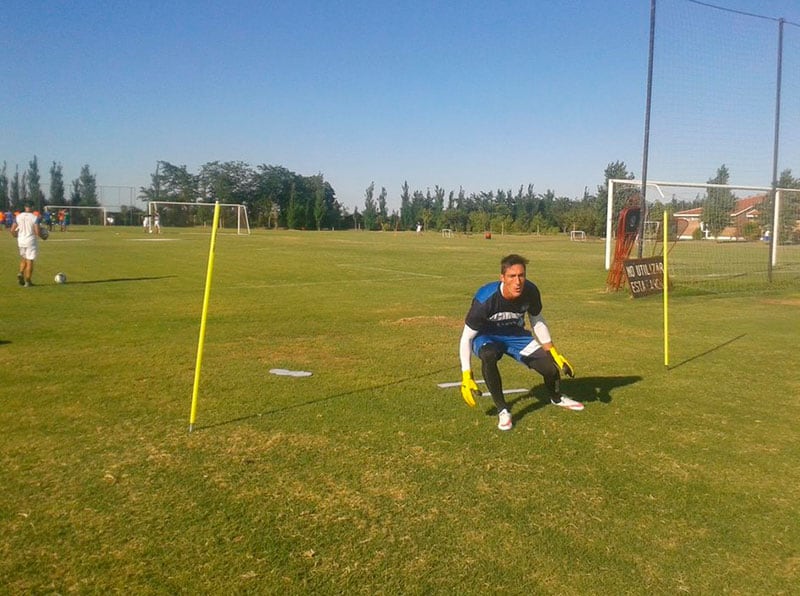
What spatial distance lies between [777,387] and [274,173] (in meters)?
99.7

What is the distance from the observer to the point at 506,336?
22.4ft

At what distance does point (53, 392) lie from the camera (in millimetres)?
7359

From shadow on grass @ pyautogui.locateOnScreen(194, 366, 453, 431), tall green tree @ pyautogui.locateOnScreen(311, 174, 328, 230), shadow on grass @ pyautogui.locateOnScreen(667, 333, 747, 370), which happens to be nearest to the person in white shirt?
shadow on grass @ pyautogui.locateOnScreen(194, 366, 453, 431)

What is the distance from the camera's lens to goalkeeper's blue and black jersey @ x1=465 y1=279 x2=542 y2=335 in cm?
651

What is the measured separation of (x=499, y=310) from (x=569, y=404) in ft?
4.34

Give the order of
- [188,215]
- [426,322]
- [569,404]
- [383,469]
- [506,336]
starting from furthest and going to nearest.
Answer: [188,215]
[426,322]
[569,404]
[506,336]
[383,469]

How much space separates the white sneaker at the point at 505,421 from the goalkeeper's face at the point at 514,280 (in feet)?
3.56

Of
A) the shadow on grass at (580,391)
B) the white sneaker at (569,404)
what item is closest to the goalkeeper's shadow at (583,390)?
the shadow on grass at (580,391)

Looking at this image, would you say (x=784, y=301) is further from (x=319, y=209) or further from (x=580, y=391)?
(x=319, y=209)

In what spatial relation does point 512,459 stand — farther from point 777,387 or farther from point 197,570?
point 777,387

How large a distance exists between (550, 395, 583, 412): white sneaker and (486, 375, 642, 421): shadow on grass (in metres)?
0.12

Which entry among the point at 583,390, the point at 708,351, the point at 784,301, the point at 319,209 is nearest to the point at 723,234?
the point at 784,301

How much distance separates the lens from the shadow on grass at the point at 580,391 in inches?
279

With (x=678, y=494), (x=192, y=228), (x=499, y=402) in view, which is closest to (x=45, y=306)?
(x=499, y=402)
